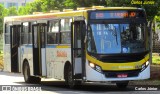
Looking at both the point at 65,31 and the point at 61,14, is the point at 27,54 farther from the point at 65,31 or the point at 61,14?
the point at 65,31

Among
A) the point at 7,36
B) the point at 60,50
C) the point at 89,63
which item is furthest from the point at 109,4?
the point at 89,63

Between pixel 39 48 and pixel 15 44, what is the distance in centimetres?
310

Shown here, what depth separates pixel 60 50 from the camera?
21.2 m

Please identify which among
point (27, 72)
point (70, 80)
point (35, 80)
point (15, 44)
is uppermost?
point (15, 44)

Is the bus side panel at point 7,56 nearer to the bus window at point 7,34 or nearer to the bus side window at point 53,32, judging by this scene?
the bus window at point 7,34

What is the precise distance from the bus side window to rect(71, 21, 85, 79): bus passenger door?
152 centimetres

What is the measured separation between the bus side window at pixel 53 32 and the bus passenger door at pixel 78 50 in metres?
1.52

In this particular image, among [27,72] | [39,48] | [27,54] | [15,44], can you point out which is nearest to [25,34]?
[27,54]

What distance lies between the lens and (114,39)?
1917 cm

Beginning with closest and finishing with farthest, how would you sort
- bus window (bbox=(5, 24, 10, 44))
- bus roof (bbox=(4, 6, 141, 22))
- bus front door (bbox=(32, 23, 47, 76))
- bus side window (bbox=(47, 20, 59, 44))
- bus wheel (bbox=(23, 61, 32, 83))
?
1. bus roof (bbox=(4, 6, 141, 22))
2. bus side window (bbox=(47, 20, 59, 44))
3. bus front door (bbox=(32, 23, 47, 76))
4. bus wheel (bbox=(23, 61, 32, 83))
5. bus window (bbox=(5, 24, 10, 44))

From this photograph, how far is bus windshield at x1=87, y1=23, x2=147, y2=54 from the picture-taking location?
1911cm

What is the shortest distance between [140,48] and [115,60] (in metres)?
1.05

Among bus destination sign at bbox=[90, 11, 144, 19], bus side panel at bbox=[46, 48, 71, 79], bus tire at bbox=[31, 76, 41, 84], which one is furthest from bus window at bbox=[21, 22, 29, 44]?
bus destination sign at bbox=[90, 11, 144, 19]

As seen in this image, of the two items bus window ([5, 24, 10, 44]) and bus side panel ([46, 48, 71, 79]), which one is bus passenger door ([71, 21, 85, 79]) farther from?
bus window ([5, 24, 10, 44])
